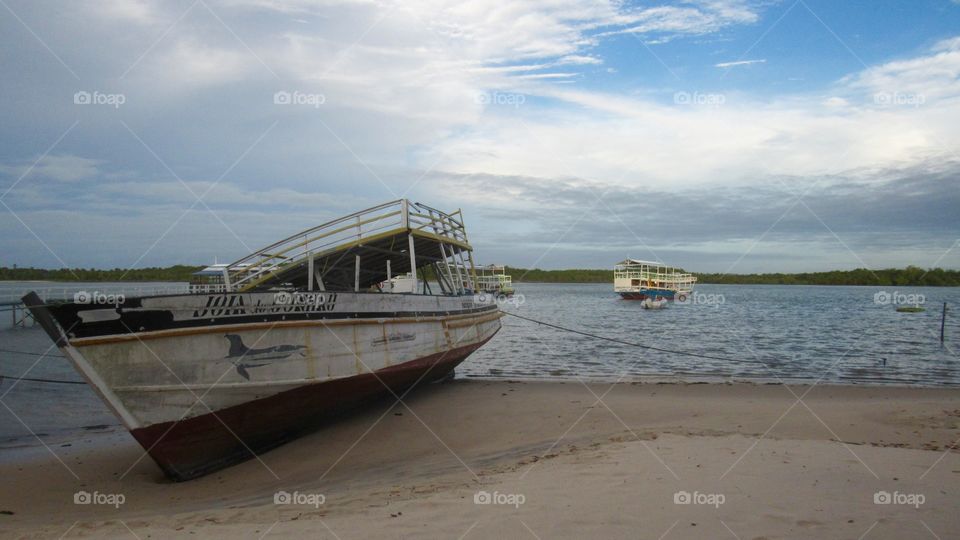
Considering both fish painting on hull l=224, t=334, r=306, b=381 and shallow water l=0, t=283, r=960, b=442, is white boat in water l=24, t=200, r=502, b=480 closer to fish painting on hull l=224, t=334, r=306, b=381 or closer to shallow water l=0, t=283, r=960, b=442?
fish painting on hull l=224, t=334, r=306, b=381

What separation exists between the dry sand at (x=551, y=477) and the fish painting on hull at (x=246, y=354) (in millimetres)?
1570

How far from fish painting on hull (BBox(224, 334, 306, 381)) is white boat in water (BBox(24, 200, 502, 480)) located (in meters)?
0.01

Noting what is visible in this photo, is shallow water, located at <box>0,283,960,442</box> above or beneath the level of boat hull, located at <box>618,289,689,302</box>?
beneath

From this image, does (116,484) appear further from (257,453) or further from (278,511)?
(278,511)

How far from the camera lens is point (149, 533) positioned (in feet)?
18.6

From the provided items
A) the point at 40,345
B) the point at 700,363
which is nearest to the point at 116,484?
the point at 700,363

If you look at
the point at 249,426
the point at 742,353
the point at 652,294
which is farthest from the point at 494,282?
the point at 249,426

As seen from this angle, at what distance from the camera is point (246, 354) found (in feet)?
27.7

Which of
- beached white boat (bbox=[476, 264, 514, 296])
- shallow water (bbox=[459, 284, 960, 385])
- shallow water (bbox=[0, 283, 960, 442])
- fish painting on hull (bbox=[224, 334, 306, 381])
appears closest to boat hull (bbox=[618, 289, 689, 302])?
beached white boat (bbox=[476, 264, 514, 296])

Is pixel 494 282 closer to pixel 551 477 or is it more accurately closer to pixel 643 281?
pixel 643 281

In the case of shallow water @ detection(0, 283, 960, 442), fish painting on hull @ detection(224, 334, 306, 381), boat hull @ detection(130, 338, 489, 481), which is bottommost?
shallow water @ detection(0, 283, 960, 442)

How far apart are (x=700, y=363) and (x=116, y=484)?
17.6 meters

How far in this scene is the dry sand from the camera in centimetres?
542

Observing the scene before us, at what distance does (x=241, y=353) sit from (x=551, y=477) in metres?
4.58
